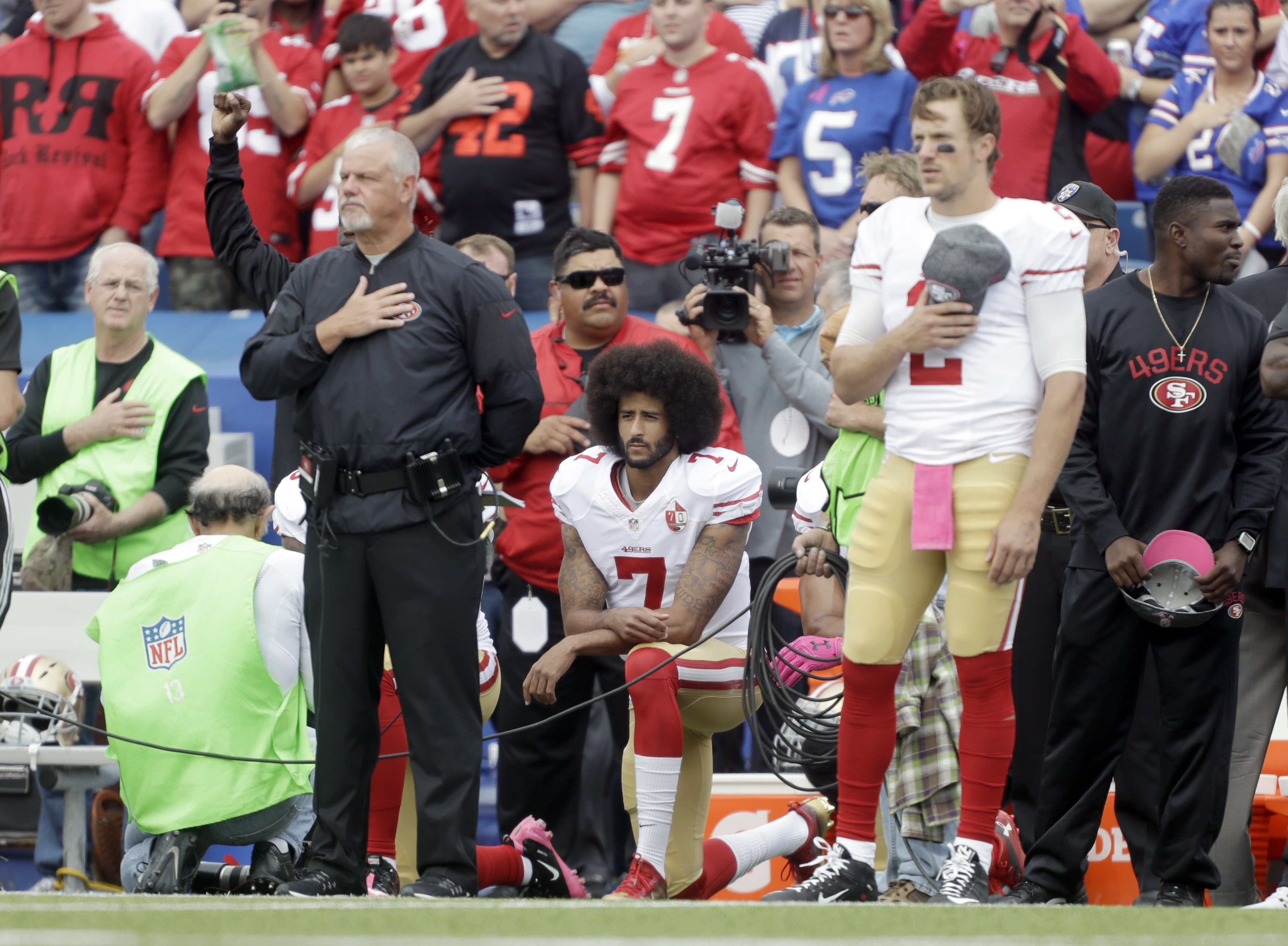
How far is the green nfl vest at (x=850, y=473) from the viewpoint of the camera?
465 centimetres

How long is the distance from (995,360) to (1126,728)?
1219 millimetres

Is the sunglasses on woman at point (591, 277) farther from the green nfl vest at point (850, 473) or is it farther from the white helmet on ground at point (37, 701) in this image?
the white helmet on ground at point (37, 701)

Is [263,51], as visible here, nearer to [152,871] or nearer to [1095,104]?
[1095,104]

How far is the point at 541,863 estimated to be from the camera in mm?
4832

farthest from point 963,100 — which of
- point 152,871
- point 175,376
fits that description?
point 175,376

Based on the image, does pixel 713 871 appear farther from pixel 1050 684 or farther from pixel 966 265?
pixel 966 265

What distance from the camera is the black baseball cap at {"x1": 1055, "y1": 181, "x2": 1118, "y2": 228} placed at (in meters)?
4.71

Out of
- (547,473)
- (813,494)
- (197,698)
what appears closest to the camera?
(197,698)

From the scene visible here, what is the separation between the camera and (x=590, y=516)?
4641mm

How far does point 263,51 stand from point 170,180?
80cm

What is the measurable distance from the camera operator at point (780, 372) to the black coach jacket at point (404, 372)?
147 centimetres

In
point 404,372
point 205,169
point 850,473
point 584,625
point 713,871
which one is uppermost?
point 205,169

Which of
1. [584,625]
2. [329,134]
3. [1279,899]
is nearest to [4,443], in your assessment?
[584,625]

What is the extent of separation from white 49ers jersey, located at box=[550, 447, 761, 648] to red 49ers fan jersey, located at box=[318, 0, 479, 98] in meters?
3.92
